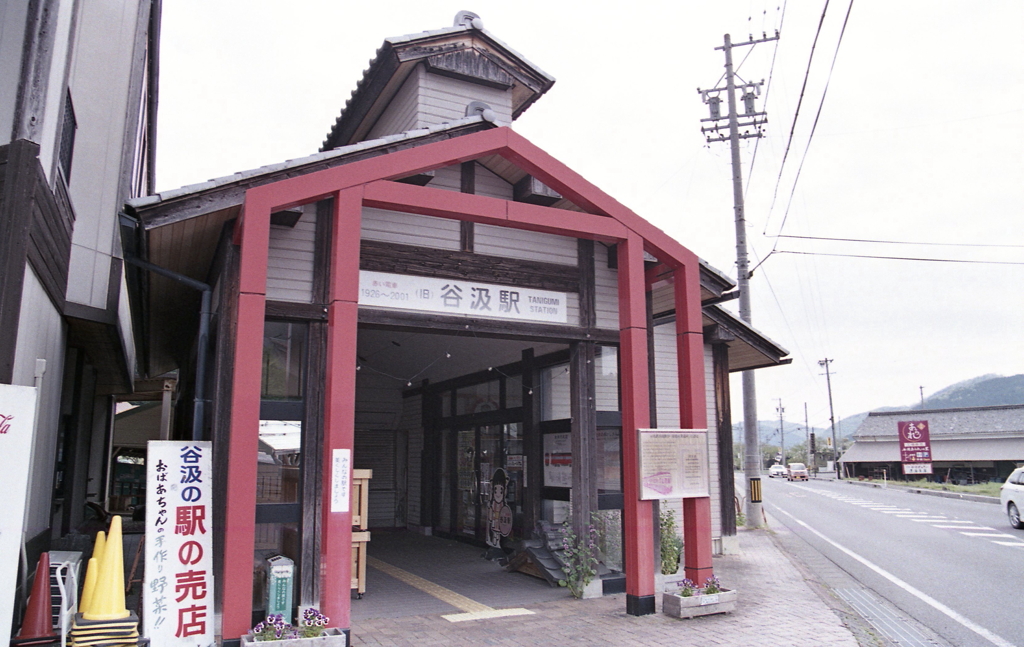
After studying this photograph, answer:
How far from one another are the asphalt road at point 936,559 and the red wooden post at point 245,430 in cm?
691

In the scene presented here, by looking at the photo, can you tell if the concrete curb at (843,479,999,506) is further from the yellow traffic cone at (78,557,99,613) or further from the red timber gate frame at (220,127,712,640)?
the yellow traffic cone at (78,557,99,613)

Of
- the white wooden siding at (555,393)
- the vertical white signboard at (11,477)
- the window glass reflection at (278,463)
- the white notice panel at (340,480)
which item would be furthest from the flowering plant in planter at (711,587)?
the vertical white signboard at (11,477)

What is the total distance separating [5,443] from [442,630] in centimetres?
439

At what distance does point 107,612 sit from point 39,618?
0.49 m

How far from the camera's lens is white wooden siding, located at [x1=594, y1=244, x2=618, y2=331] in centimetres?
948

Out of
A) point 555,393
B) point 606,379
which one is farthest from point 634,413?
point 555,393

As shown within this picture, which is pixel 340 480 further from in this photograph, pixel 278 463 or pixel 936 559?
pixel 936 559

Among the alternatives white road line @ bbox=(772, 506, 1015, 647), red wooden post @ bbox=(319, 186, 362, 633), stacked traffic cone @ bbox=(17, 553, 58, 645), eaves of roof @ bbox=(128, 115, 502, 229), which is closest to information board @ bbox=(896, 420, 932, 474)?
white road line @ bbox=(772, 506, 1015, 647)

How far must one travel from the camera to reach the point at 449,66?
1054cm

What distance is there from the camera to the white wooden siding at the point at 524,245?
8.78 metres

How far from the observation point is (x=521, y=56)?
11133 mm

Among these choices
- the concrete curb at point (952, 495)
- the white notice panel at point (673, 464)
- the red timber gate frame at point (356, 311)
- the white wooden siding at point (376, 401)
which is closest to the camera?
the red timber gate frame at point (356, 311)

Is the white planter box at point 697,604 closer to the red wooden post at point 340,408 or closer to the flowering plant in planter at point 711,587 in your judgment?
the flowering plant in planter at point 711,587

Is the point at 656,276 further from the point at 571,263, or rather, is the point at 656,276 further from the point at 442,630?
the point at 442,630
